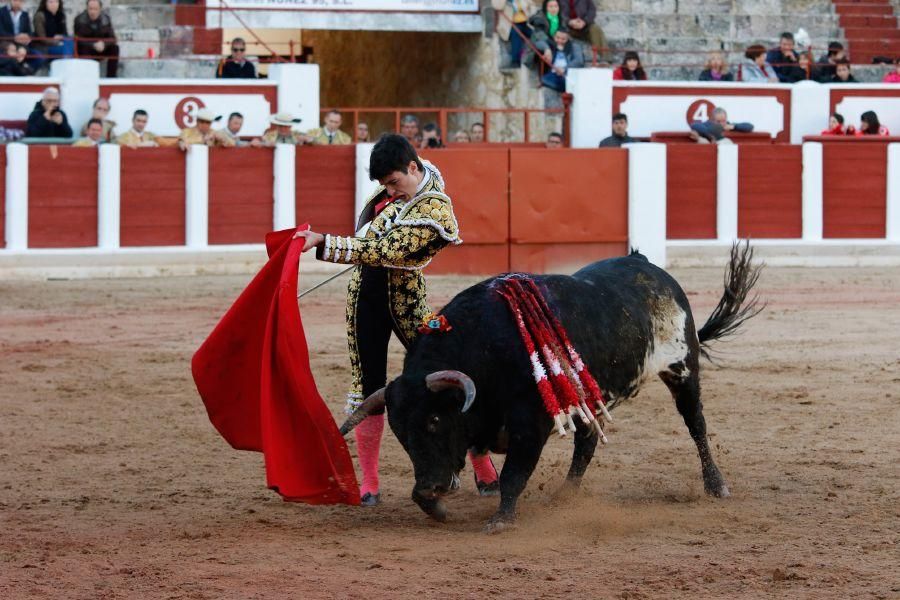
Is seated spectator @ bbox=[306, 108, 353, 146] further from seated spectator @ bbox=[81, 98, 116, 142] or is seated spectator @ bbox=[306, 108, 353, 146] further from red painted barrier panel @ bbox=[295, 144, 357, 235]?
seated spectator @ bbox=[81, 98, 116, 142]

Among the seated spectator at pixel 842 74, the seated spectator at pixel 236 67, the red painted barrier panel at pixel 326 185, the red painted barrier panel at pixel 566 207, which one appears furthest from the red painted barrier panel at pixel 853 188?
the seated spectator at pixel 236 67

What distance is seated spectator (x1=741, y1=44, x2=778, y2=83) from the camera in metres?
15.1

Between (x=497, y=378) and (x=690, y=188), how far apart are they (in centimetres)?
975

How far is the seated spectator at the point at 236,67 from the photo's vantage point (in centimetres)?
1359

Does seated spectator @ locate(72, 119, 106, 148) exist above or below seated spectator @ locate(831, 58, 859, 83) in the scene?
below

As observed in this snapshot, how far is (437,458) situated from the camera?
163 inches

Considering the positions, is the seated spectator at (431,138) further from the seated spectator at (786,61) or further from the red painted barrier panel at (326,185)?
the seated spectator at (786,61)

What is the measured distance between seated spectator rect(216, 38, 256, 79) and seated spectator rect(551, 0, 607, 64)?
3.59 m

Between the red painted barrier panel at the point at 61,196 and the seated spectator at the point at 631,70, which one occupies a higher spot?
the seated spectator at the point at 631,70

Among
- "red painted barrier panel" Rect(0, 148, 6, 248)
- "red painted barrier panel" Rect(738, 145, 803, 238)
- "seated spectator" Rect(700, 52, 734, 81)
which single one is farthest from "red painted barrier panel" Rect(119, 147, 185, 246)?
"seated spectator" Rect(700, 52, 734, 81)

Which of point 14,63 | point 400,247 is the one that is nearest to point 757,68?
point 14,63

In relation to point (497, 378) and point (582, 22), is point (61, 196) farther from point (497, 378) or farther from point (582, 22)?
point (497, 378)

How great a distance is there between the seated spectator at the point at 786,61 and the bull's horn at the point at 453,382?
11985 millimetres

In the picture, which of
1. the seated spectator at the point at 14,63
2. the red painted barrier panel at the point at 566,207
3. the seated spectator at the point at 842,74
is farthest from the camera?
A: the seated spectator at the point at 842,74
